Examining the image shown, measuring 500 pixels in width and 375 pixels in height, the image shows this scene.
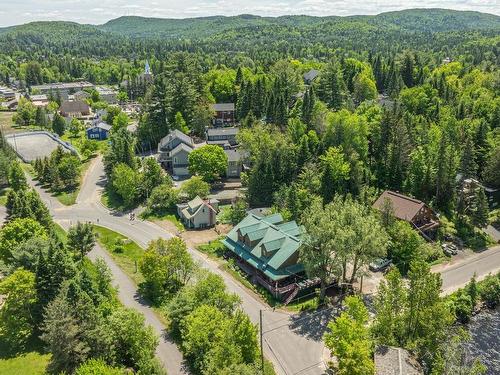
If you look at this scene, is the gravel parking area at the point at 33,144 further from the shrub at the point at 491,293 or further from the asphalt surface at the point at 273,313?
the shrub at the point at 491,293

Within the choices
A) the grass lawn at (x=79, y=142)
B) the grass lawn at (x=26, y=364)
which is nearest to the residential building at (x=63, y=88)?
the grass lawn at (x=79, y=142)

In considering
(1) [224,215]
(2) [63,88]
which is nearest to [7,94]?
(2) [63,88]

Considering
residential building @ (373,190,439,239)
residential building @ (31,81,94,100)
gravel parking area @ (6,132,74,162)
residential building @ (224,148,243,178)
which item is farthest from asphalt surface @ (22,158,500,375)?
residential building @ (31,81,94,100)

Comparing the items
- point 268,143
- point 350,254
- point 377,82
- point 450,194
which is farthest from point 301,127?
point 377,82

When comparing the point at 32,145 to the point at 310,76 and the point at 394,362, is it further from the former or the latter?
the point at 394,362

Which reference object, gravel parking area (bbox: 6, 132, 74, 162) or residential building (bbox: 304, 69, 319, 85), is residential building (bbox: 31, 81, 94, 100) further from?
residential building (bbox: 304, 69, 319, 85)

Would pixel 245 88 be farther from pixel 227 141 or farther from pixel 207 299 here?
pixel 207 299
